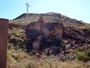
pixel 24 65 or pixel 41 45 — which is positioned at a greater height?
pixel 24 65

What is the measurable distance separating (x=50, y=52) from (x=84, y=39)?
9489 millimetres

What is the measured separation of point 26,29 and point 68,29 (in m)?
7.31

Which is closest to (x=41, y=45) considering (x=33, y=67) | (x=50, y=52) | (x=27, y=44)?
(x=27, y=44)


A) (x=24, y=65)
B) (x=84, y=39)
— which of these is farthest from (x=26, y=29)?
(x=24, y=65)

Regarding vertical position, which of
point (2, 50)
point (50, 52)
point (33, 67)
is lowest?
point (50, 52)

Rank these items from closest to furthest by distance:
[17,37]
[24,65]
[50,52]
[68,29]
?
[24,65]
[50,52]
[17,37]
[68,29]

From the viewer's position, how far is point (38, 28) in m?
37.7

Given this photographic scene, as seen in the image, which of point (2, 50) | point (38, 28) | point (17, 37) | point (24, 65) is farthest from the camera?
point (38, 28)

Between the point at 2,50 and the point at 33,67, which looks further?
the point at 33,67

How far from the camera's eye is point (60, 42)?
35375mm

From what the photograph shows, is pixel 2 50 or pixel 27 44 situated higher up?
pixel 2 50

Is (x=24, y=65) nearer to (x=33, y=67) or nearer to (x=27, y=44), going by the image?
(x=33, y=67)

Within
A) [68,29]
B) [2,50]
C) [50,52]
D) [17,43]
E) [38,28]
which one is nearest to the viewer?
[2,50]

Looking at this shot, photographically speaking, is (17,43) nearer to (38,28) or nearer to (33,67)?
(38,28)
